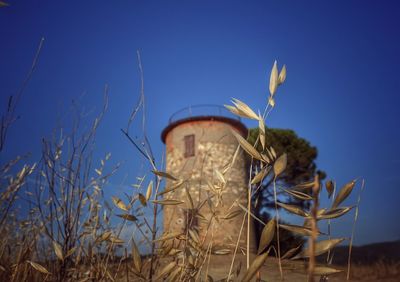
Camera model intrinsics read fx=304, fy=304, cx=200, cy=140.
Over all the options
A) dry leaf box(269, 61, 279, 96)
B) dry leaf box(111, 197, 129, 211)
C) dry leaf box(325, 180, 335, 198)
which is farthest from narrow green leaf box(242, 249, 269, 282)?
dry leaf box(111, 197, 129, 211)

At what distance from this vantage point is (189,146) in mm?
12750

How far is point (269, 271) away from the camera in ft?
18.8

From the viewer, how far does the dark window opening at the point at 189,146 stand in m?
12.6

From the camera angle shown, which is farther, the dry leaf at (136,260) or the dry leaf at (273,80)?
the dry leaf at (136,260)

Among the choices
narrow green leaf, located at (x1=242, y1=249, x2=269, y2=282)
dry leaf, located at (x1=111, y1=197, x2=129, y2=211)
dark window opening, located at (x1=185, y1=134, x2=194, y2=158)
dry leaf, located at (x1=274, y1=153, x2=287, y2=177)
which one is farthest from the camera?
dark window opening, located at (x1=185, y1=134, x2=194, y2=158)

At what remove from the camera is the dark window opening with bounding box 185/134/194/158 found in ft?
41.2

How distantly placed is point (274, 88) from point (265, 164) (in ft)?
0.69

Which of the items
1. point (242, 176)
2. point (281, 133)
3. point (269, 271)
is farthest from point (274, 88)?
point (281, 133)

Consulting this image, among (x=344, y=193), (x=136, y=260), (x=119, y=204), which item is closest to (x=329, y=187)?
(x=344, y=193)

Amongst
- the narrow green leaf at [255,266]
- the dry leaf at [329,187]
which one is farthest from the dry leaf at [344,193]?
the narrow green leaf at [255,266]

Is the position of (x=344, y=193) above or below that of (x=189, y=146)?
below

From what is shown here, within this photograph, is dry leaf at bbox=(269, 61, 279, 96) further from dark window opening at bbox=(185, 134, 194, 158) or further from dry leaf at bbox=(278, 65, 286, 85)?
dark window opening at bbox=(185, 134, 194, 158)

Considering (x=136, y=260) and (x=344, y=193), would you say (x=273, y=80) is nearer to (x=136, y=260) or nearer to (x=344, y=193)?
(x=344, y=193)

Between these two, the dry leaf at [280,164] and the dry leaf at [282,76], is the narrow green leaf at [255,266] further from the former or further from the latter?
the dry leaf at [282,76]
